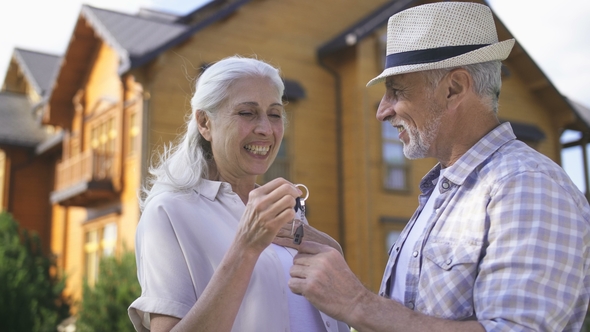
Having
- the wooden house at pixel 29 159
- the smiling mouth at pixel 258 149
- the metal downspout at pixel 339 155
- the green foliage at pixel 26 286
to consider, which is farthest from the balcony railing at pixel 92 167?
the smiling mouth at pixel 258 149

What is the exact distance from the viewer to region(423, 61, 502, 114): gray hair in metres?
2.42

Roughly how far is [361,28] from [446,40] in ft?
46.9

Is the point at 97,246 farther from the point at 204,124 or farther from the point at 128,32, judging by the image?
the point at 204,124

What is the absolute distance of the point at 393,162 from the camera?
16719 mm

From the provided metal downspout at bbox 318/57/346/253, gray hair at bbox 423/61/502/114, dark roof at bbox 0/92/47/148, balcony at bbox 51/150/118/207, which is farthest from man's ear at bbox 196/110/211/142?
dark roof at bbox 0/92/47/148

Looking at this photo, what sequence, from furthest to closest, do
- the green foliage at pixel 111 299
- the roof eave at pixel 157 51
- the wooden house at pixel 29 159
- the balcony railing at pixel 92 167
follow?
the wooden house at pixel 29 159
the balcony railing at pixel 92 167
the roof eave at pixel 157 51
the green foliage at pixel 111 299

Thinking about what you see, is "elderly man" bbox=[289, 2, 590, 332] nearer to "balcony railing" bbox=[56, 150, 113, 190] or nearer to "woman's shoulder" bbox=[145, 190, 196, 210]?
"woman's shoulder" bbox=[145, 190, 196, 210]

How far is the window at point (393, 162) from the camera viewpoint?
1650 cm

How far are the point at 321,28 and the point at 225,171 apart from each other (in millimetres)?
14890

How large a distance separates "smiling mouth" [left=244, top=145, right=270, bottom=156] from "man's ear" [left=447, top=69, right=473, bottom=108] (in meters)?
0.93

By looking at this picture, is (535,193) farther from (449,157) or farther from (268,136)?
(268,136)

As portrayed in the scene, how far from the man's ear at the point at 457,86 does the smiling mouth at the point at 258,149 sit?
0.93 metres

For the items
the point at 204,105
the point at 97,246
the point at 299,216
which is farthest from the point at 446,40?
the point at 97,246

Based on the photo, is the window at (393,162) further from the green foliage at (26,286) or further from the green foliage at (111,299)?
the green foliage at (26,286)
